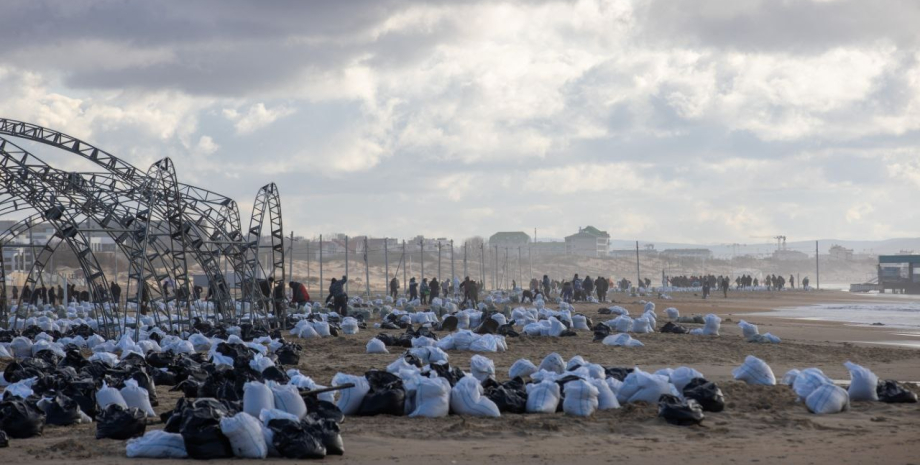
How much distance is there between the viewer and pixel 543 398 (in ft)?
30.6

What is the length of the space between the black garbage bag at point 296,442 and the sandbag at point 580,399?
2.79 meters

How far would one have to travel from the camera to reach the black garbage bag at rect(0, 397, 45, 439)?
8172 millimetres

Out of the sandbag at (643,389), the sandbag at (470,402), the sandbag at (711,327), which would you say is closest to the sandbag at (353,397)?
the sandbag at (470,402)

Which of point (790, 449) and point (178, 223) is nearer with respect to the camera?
point (790, 449)

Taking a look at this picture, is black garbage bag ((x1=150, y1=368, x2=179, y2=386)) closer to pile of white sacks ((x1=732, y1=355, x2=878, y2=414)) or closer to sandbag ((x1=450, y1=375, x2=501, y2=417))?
sandbag ((x1=450, y1=375, x2=501, y2=417))

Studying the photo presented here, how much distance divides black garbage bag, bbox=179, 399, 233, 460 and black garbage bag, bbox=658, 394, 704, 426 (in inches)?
153

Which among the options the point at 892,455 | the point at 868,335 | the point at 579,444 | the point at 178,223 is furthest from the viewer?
the point at 868,335

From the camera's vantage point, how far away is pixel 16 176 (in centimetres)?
1944

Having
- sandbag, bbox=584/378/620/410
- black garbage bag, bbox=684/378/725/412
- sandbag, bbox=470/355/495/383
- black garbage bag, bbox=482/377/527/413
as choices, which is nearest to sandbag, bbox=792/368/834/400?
black garbage bag, bbox=684/378/725/412

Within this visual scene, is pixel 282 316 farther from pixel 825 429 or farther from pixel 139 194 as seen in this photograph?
pixel 825 429

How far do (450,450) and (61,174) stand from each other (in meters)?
14.9

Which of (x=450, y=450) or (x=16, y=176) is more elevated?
(x=16, y=176)

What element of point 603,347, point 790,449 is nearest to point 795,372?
point 790,449

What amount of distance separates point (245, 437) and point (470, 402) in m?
2.65
